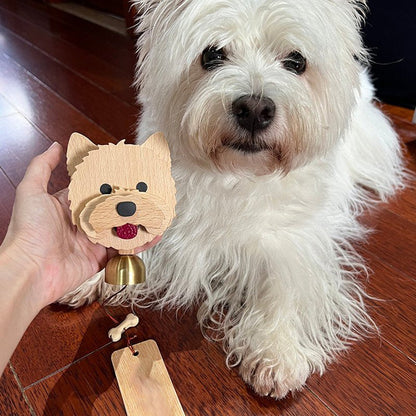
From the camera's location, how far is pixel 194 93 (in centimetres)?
88

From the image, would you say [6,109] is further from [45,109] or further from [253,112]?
[253,112]

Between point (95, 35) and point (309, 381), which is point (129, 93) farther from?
point (309, 381)

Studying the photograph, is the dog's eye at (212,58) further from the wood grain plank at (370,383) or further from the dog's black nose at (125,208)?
the wood grain plank at (370,383)

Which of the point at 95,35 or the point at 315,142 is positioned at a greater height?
the point at 315,142

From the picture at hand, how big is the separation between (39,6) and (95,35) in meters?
1.64

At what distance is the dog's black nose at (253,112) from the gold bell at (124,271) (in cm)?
32

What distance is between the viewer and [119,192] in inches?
28.4

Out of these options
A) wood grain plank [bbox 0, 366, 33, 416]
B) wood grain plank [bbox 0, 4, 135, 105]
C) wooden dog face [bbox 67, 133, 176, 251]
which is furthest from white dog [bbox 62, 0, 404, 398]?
wood grain plank [bbox 0, 4, 135, 105]

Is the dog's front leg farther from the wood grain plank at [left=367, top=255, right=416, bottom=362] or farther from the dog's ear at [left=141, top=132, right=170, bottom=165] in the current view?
the dog's ear at [left=141, top=132, right=170, bottom=165]

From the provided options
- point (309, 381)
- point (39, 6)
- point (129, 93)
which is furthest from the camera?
point (39, 6)

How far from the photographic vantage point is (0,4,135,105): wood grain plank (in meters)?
2.52

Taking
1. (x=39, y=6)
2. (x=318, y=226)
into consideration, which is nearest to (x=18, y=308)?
(x=318, y=226)

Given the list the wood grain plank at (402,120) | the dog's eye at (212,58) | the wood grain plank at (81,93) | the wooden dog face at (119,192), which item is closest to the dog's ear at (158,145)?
the wooden dog face at (119,192)

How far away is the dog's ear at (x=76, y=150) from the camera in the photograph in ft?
2.48
